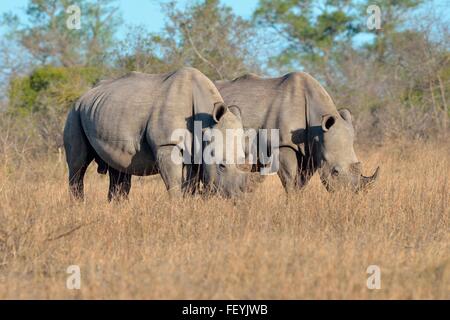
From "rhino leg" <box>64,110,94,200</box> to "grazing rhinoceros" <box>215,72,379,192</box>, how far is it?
1.77m

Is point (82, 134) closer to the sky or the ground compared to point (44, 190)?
closer to the sky

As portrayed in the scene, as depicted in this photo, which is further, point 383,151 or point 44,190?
point 383,151

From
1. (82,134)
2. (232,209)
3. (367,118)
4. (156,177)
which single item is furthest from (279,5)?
(232,209)

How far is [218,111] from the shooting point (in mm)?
9188

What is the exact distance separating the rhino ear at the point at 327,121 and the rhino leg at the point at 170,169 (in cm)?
163

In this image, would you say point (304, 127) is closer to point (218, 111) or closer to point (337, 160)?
point (337, 160)

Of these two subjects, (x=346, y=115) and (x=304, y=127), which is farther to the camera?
(x=346, y=115)

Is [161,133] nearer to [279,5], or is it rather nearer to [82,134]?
[82,134]

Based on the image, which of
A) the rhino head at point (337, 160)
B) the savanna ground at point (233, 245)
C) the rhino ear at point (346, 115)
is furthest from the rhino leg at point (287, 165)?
the rhino ear at point (346, 115)

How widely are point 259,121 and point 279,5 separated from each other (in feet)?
77.9

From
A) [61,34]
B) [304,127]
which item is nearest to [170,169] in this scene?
[304,127]

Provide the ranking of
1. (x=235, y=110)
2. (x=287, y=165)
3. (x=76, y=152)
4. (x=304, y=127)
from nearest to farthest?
(x=235, y=110) < (x=287, y=165) < (x=304, y=127) < (x=76, y=152)

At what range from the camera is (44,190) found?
1006 cm

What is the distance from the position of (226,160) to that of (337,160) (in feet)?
4.69
